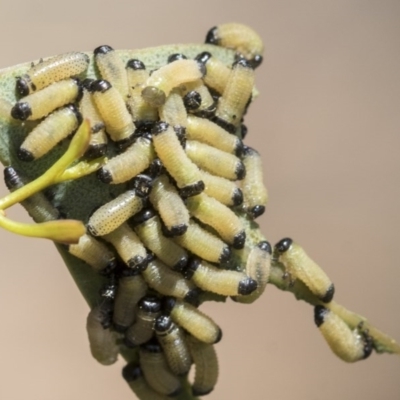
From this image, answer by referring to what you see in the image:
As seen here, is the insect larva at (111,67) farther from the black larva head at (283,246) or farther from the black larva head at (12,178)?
the black larva head at (283,246)

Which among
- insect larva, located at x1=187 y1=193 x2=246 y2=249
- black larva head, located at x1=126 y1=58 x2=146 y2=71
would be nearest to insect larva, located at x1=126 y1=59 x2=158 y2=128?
black larva head, located at x1=126 y1=58 x2=146 y2=71

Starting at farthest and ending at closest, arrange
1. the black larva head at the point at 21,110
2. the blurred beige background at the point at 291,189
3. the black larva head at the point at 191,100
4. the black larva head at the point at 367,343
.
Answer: the blurred beige background at the point at 291,189 → the black larva head at the point at 367,343 → the black larva head at the point at 191,100 → the black larva head at the point at 21,110

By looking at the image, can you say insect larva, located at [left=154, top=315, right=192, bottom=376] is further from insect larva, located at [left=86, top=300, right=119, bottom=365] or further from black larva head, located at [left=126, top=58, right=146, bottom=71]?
black larva head, located at [left=126, top=58, right=146, bottom=71]

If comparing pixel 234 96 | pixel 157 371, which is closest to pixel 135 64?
pixel 234 96

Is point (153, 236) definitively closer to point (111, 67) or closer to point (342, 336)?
point (111, 67)

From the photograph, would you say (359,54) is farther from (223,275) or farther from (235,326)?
(223,275)

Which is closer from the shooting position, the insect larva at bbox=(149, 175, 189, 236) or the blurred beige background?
the insect larva at bbox=(149, 175, 189, 236)

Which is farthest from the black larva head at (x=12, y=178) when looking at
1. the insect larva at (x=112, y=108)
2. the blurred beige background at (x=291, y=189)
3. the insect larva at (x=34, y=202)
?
the blurred beige background at (x=291, y=189)
